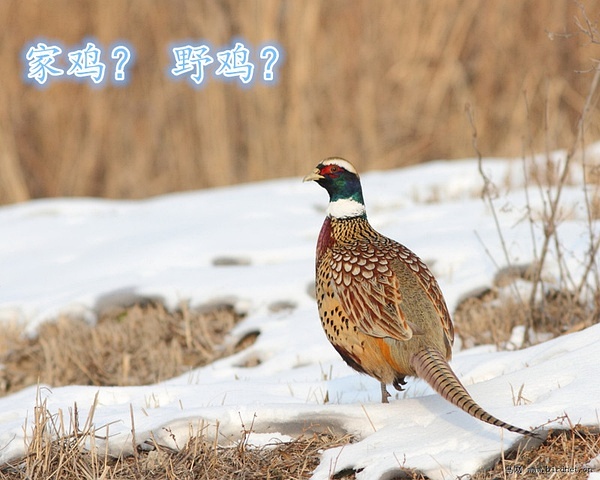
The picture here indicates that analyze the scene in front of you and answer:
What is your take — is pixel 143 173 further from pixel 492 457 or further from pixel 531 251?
pixel 492 457

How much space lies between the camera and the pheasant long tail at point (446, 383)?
10.1 feet

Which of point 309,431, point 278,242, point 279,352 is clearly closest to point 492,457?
point 309,431

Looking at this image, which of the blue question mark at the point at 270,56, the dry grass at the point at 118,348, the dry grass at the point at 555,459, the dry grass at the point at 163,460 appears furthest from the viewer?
the blue question mark at the point at 270,56

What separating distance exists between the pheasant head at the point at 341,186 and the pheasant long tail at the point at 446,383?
0.73 m

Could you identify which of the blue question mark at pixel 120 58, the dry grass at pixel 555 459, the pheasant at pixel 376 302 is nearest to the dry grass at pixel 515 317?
the pheasant at pixel 376 302

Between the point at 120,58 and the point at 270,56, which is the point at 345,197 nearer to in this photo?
the point at 270,56

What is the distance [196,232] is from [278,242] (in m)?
0.73

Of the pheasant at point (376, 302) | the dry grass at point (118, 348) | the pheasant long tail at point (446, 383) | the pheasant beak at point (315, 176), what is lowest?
the dry grass at point (118, 348)

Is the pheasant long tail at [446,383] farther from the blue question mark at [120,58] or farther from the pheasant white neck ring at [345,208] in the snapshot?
the blue question mark at [120,58]

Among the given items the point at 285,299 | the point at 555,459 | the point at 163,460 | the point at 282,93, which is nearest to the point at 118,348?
the point at 285,299

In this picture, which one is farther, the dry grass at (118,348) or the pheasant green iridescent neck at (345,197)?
the dry grass at (118,348)

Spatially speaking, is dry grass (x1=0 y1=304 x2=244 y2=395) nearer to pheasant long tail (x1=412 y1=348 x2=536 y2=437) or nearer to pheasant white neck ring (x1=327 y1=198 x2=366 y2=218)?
pheasant white neck ring (x1=327 y1=198 x2=366 y2=218)

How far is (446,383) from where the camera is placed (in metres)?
3.32

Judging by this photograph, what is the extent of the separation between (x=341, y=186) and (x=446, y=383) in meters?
1.06
